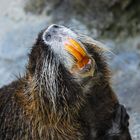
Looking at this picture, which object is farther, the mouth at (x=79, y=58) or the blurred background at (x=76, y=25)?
the blurred background at (x=76, y=25)

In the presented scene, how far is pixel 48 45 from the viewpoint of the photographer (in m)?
3.04

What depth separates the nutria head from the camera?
3.04m

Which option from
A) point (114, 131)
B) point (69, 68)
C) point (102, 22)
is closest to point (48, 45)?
point (69, 68)

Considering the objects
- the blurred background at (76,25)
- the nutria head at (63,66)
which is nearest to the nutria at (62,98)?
the nutria head at (63,66)

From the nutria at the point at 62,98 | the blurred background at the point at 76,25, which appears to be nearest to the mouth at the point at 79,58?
the nutria at the point at 62,98

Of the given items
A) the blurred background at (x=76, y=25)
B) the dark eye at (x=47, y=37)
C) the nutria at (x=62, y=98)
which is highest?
the blurred background at (x=76, y=25)

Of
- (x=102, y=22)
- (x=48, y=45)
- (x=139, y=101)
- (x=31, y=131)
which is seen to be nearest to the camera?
(x=48, y=45)

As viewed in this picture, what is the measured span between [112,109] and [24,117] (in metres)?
0.42

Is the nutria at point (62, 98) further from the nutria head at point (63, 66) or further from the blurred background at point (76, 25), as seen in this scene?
the blurred background at point (76, 25)

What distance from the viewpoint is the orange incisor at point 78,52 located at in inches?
120

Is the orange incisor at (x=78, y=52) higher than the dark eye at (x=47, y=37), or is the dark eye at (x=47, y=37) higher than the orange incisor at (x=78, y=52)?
the dark eye at (x=47, y=37)

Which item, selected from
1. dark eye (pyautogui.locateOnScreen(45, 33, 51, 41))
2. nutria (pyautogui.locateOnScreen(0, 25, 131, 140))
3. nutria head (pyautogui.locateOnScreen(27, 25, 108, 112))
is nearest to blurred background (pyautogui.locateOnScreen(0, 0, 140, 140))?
nutria (pyautogui.locateOnScreen(0, 25, 131, 140))

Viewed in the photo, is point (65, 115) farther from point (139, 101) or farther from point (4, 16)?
point (4, 16)

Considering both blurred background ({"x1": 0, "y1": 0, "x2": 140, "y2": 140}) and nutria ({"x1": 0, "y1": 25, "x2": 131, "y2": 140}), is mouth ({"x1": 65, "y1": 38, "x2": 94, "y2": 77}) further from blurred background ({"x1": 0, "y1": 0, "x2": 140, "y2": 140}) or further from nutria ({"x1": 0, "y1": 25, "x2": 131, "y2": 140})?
blurred background ({"x1": 0, "y1": 0, "x2": 140, "y2": 140})
